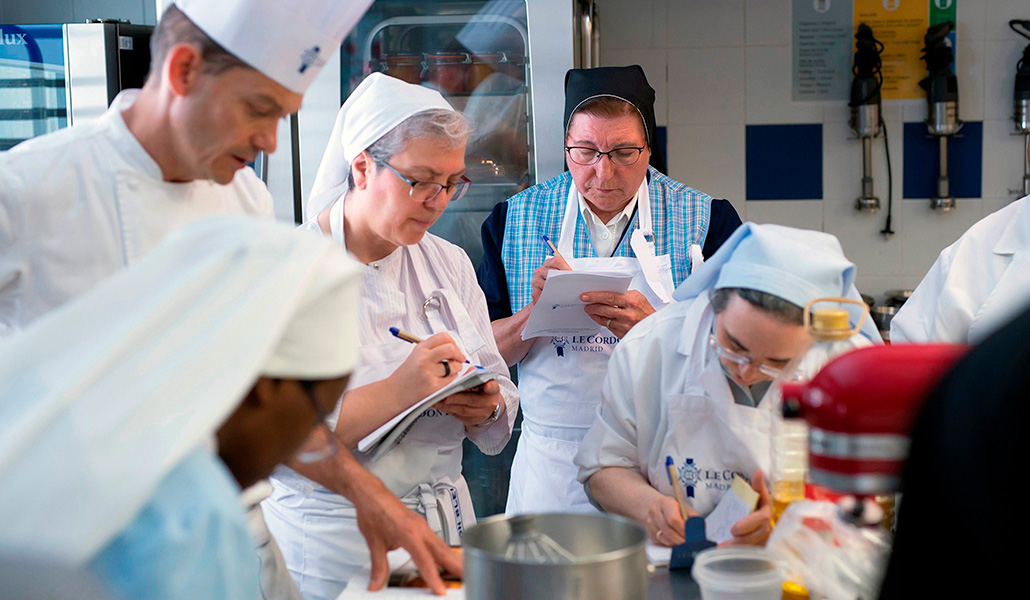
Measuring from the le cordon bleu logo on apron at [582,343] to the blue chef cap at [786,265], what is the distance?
784 millimetres

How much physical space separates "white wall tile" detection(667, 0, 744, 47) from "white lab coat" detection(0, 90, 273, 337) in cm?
268

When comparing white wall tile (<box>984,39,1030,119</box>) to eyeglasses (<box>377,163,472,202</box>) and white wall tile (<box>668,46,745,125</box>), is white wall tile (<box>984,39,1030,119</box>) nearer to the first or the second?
white wall tile (<box>668,46,745,125</box>)

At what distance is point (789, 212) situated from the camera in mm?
3721

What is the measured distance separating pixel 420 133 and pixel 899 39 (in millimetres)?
2596

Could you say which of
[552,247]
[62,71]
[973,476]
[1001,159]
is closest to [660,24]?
[1001,159]

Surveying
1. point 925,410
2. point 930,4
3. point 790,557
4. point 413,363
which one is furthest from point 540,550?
point 930,4

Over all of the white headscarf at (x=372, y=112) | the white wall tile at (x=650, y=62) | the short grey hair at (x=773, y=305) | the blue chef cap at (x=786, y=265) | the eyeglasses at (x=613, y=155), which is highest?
the white wall tile at (x=650, y=62)

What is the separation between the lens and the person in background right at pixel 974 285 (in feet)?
6.34

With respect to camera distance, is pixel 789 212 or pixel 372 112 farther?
pixel 789 212

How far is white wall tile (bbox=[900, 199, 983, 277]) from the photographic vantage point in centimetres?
362

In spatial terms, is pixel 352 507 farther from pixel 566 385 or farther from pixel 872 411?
pixel 872 411

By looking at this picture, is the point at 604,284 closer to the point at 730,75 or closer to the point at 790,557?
the point at 790,557

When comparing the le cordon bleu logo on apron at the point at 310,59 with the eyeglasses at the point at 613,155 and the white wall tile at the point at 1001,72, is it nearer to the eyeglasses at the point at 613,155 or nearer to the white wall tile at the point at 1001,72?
the eyeglasses at the point at 613,155

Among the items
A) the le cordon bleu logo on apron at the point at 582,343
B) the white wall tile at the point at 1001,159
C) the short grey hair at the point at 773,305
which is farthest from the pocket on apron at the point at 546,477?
the white wall tile at the point at 1001,159
